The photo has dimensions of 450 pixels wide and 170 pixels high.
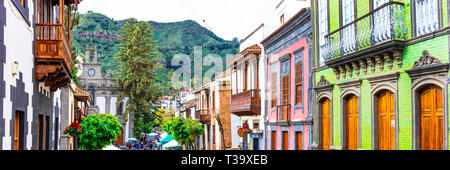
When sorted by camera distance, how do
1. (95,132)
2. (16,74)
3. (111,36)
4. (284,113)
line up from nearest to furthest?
(16,74), (284,113), (95,132), (111,36)

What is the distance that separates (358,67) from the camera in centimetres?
1244

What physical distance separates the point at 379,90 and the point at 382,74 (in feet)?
1.48

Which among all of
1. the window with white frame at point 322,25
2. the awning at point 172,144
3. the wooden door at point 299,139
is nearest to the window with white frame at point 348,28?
the window with white frame at point 322,25

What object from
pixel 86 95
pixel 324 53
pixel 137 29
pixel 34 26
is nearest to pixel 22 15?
pixel 34 26

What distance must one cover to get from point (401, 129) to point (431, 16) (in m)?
2.63

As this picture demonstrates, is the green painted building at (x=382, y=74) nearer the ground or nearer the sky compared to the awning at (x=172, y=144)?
nearer the sky

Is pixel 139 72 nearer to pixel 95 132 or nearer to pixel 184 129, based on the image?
pixel 184 129

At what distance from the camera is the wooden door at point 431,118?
9.26 metres

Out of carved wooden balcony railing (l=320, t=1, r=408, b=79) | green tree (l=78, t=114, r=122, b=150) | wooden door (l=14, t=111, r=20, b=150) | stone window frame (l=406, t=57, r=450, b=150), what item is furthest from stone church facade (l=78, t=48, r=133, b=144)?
stone window frame (l=406, t=57, r=450, b=150)

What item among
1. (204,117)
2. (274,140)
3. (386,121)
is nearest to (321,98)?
(386,121)

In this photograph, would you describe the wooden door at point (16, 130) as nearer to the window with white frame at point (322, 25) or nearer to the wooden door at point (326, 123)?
the window with white frame at point (322, 25)

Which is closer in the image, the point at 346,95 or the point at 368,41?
the point at 368,41

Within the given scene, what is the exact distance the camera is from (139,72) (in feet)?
170

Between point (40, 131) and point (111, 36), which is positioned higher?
point (111, 36)
